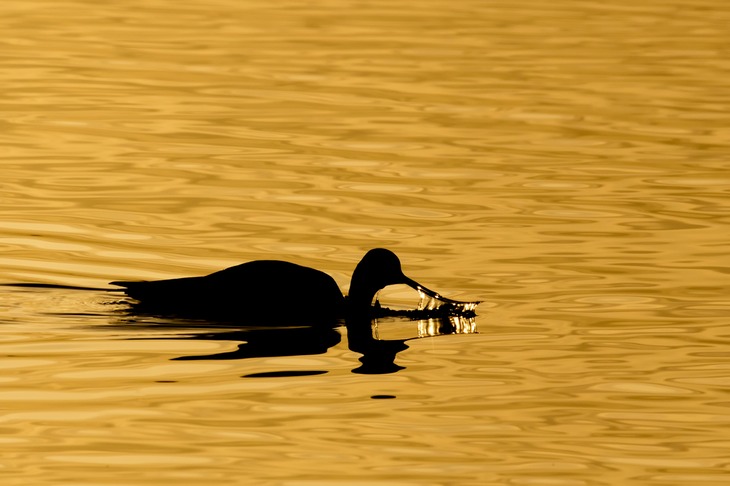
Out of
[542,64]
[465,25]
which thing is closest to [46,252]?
[542,64]

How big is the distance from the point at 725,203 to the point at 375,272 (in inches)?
239

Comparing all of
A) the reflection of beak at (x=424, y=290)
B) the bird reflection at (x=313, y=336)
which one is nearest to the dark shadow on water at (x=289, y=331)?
the bird reflection at (x=313, y=336)

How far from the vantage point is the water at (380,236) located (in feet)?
35.3

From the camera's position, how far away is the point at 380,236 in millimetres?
17797

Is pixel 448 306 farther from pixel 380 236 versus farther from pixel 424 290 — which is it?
pixel 380 236

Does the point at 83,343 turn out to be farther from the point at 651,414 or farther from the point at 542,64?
the point at 542,64

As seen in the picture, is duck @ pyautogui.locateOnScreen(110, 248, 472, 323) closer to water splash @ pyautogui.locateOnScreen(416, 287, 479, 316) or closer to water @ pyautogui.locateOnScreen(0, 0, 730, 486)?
water splash @ pyautogui.locateOnScreen(416, 287, 479, 316)

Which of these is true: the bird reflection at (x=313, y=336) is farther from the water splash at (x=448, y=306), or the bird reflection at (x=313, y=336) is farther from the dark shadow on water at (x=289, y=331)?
the water splash at (x=448, y=306)

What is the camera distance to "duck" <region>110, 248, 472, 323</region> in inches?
563

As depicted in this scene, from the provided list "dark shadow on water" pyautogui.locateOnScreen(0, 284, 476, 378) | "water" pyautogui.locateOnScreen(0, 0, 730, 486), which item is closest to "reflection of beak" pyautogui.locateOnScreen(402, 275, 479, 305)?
"dark shadow on water" pyautogui.locateOnScreen(0, 284, 476, 378)

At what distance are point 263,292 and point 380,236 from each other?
3595mm

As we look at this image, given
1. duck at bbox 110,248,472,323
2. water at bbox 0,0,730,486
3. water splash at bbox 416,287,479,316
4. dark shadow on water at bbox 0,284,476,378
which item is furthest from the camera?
water splash at bbox 416,287,479,316

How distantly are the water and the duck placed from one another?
0.84 feet

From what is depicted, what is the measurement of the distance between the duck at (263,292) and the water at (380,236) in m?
0.26
